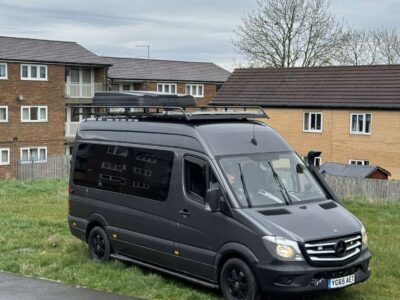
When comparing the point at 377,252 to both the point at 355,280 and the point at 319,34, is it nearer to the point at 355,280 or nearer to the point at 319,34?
the point at 355,280

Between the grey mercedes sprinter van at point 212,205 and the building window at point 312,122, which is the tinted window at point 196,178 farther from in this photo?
the building window at point 312,122

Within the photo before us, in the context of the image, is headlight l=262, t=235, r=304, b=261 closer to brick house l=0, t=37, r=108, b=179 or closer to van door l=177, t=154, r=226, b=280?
van door l=177, t=154, r=226, b=280

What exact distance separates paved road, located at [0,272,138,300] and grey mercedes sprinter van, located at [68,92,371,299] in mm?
1107

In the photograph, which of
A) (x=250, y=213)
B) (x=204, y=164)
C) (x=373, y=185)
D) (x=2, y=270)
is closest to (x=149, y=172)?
(x=204, y=164)

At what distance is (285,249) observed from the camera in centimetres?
712

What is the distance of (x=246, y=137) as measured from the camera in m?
8.48

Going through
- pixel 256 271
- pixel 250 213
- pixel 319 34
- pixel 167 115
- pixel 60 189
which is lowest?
pixel 60 189

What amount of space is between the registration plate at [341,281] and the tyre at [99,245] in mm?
Result: 3910

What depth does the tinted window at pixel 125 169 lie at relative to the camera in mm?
8836

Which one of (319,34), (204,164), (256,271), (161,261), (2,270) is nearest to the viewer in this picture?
(256,271)

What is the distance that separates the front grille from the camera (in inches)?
282

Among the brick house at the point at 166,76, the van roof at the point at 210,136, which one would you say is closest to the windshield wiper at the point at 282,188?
the van roof at the point at 210,136

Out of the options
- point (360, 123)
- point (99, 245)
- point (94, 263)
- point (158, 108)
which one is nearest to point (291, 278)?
point (158, 108)

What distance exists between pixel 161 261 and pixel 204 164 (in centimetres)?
161
